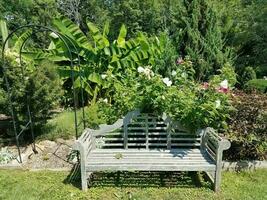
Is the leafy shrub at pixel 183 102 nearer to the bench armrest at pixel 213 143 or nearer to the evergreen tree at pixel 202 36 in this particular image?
the bench armrest at pixel 213 143

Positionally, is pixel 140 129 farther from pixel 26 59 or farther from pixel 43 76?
pixel 26 59

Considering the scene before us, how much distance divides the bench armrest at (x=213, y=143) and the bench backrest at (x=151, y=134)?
13 cm

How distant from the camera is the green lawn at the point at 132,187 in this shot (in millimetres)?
4195

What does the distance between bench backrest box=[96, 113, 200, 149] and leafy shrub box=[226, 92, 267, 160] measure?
0.73 m

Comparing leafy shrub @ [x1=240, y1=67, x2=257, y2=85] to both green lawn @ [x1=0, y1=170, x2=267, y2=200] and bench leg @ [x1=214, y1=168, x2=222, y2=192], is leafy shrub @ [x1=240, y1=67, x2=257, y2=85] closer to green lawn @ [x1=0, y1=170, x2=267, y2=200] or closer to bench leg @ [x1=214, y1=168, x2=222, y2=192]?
green lawn @ [x1=0, y1=170, x2=267, y2=200]

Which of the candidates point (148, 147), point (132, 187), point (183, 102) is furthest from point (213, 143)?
point (132, 187)

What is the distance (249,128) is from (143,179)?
2036 mm

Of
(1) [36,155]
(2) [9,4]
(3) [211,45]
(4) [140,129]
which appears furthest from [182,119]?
(2) [9,4]

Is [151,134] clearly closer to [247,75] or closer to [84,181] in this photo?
[84,181]

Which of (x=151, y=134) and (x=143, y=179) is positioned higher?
(x=151, y=134)

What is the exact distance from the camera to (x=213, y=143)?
438 centimetres

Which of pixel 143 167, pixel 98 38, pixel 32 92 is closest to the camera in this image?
pixel 143 167

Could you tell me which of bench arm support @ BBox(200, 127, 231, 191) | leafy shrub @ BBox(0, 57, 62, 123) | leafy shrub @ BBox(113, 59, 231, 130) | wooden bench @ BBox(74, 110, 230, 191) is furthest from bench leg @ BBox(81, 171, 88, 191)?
leafy shrub @ BBox(0, 57, 62, 123)

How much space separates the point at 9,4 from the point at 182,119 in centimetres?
2372
